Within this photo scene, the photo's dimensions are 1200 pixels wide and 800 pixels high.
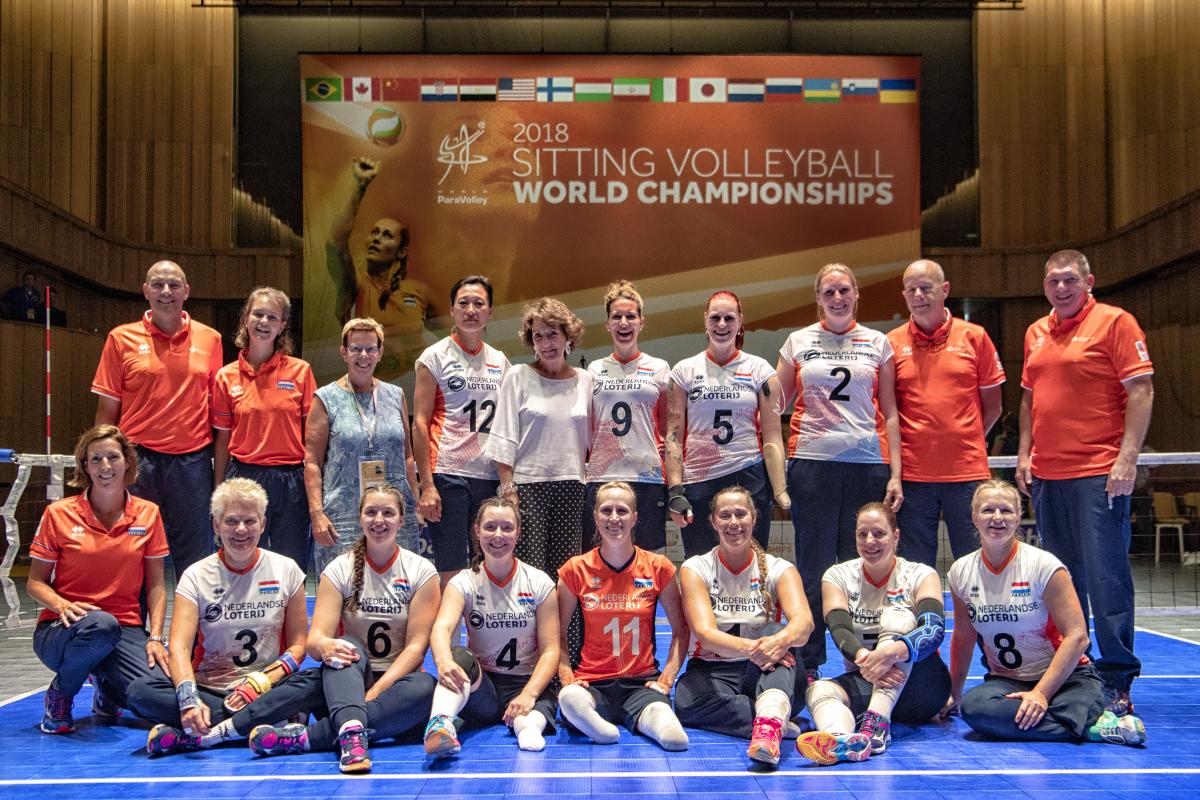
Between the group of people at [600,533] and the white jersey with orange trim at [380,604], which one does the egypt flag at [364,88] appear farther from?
the white jersey with orange trim at [380,604]

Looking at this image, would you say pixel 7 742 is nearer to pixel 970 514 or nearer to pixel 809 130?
pixel 970 514

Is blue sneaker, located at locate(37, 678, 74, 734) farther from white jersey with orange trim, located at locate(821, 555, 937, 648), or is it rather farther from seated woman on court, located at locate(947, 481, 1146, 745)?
seated woman on court, located at locate(947, 481, 1146, 745)

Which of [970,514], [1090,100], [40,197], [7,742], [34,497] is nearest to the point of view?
[7,742]

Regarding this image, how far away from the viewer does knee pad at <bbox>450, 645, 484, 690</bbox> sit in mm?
4340

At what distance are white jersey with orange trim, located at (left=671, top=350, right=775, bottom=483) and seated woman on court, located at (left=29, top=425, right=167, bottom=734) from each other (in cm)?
260

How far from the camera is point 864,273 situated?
13305 millimetres

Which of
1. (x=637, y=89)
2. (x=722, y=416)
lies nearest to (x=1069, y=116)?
(x=637, y=89)

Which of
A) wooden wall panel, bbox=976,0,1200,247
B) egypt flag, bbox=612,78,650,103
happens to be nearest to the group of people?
egypt flag, bbox=612,78,650,103

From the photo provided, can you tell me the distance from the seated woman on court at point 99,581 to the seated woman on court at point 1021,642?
3539 mm

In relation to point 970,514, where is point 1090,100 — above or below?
above

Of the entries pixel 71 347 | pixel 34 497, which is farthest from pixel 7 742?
pixel 71 347

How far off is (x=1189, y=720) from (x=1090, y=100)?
487 inches

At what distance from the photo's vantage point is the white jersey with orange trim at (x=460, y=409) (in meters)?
5.16

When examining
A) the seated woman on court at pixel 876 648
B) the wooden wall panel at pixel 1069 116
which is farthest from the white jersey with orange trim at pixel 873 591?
the wooden wall panel at pixel 1069 116
